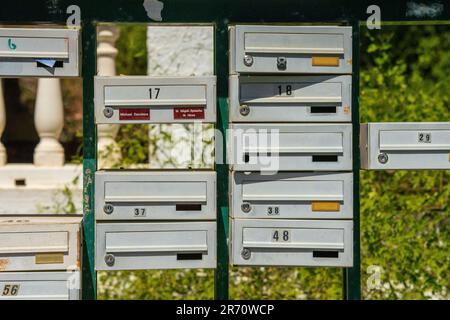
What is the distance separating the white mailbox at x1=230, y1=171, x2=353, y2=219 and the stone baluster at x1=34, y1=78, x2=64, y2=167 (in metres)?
2.28

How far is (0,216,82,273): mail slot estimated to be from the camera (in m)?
2.62

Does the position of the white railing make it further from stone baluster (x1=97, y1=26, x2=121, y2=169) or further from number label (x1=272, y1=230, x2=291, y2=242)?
number label (x1=272, y1=230, x2=291, y2=242)

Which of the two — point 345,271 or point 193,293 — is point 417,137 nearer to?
point 345,271

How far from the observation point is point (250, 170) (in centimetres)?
264

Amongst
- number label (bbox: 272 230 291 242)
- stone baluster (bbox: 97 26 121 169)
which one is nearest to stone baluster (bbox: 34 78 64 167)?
stone baluster (bbox: 97 26 121 169)

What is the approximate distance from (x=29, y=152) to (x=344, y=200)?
4.83m

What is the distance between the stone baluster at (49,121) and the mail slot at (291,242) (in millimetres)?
2313

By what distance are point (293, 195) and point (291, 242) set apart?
0.56 ft

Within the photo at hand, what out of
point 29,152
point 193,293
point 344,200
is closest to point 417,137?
point 344,200

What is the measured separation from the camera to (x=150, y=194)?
2.63 metres

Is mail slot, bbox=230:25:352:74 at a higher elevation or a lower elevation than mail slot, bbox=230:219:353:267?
higher

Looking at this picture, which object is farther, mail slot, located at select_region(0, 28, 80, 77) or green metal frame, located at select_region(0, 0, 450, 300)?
green metal frame, located at select_region(0, 0, 450, 300)

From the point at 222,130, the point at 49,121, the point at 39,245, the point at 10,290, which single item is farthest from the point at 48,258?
the point at 49,121
